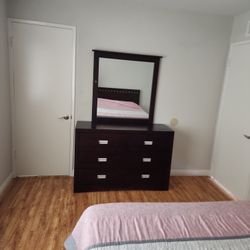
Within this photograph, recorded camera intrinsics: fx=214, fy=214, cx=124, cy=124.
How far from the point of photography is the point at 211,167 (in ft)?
11.6

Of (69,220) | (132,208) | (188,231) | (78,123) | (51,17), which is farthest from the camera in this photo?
(78,123)

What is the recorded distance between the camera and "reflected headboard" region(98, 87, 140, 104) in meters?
3.01

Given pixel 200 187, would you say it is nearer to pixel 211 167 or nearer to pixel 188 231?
pixel 211 167

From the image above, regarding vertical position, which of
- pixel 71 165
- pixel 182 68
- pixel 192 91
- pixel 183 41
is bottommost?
pixel 71 165

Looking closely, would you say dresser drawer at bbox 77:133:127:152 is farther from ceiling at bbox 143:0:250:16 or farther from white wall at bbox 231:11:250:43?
white wall at bbox 231:11:250:43

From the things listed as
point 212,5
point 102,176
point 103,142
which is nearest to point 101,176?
point 102,176

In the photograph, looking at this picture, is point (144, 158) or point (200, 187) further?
point (200, 187)

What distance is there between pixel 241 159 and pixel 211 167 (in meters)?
0.75

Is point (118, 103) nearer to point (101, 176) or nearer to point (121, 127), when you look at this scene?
point (121, 127)

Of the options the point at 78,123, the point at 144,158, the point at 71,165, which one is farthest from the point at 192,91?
the point at 71,165

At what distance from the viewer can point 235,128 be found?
9.75ft

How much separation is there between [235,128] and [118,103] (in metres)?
1.67

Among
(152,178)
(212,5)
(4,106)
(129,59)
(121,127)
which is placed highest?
(212,5)

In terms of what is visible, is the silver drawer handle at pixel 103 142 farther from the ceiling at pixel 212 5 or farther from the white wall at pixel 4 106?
the ceiling at pixel 212 5
